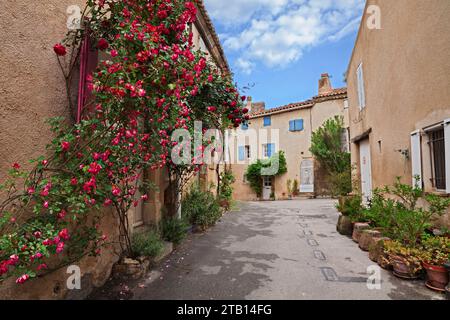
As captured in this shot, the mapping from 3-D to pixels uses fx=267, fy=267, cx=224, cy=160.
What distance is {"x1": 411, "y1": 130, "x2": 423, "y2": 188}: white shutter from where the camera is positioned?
17.7 feet

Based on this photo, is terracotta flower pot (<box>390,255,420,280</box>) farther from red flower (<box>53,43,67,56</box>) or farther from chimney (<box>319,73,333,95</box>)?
chimney (<box>319,73,333,95</box>)

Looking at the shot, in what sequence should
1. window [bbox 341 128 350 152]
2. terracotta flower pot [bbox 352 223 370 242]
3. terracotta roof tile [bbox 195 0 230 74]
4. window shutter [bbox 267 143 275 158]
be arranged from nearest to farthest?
terracotta flower pot [bbox 352 223 370 242] → terracotta roof tile [bbox 195 0 230 74] → window [bbox 341 128 350 152] → window shutter [bbox 267 143 275 158]

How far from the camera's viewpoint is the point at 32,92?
2996 millimetres

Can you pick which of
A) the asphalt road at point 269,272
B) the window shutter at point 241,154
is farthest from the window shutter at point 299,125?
the asphalt road at point 269,272

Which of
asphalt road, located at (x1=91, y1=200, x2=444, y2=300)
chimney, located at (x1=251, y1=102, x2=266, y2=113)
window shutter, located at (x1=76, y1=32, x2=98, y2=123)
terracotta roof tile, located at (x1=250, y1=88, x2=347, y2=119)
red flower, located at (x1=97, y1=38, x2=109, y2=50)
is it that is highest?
chimney, located at (x1=251, y1=102, x2=266, y2=113)

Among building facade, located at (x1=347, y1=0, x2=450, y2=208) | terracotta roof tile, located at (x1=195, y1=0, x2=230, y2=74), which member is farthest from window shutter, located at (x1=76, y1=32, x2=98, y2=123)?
building facade, located at (x1=347, y1=0, x2=450, y2=208)

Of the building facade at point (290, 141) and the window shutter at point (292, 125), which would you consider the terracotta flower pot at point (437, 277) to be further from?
the window shutter at point (292, 125)

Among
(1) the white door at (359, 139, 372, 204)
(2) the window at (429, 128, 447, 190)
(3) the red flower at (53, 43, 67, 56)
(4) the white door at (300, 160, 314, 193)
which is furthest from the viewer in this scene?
(4) the white door at (300, 160, 314, 193)

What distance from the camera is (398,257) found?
4238mm

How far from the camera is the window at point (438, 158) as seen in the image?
496cm

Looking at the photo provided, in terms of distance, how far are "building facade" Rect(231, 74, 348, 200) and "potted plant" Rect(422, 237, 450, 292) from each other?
15.6m

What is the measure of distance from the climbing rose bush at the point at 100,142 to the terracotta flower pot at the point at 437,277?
13.6ft

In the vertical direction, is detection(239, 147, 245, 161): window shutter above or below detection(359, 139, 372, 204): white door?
above

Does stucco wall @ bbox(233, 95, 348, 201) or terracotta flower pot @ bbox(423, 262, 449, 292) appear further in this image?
stucco wall @ bbox(233, 95, 348, 201)
